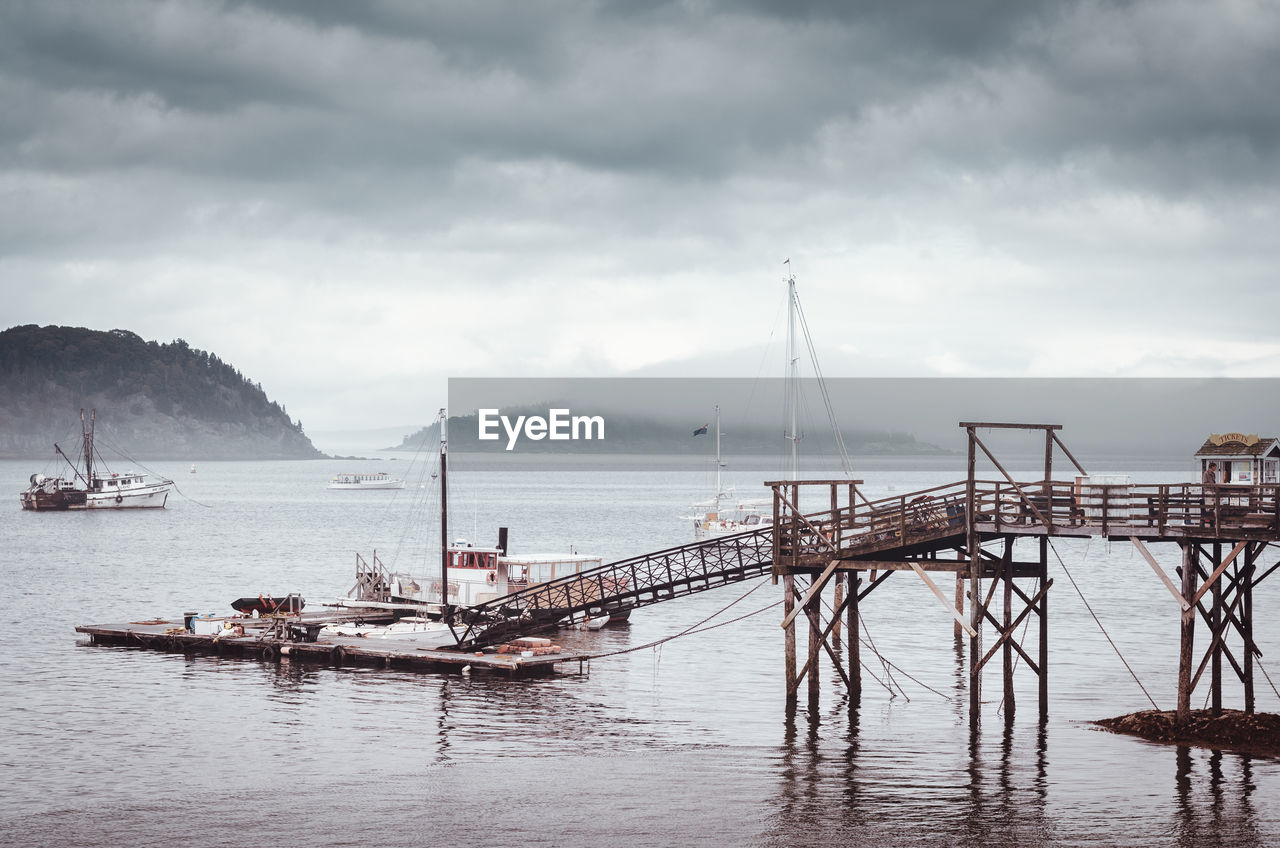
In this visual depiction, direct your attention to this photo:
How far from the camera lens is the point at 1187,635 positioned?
1248 inches

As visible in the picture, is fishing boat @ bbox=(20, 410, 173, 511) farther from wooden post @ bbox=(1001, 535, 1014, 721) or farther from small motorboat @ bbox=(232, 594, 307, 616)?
wooden post @ bbox=(1001, 535, 1014, 721)

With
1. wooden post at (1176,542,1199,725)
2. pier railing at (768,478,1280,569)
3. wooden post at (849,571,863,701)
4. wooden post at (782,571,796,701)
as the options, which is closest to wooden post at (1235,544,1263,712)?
pier railing at (768,478,1280,569)

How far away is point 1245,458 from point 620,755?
20.5 meters

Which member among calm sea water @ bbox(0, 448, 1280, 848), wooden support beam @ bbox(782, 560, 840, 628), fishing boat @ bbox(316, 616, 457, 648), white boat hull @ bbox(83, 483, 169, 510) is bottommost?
calm sea water @ bbox(0, 448, 1280, 848)

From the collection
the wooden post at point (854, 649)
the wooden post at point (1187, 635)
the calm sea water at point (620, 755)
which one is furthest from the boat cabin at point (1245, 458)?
the wooden post at point (854, 649)

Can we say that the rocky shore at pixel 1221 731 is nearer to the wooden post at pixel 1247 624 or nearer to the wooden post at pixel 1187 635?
the wooden post at pixel 1187 635

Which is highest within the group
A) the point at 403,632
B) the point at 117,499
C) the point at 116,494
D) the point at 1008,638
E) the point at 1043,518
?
the point at 1043,518

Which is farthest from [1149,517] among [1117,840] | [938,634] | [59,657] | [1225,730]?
[59,657]

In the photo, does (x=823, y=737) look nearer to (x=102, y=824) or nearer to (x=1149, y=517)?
(x=1149, y=517)

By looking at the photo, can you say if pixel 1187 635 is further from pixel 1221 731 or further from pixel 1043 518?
pixel 1043 518

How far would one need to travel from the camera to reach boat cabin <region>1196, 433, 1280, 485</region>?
3956 cm

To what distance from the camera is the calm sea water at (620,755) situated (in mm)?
27312

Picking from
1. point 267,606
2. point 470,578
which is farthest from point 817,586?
point 267,606

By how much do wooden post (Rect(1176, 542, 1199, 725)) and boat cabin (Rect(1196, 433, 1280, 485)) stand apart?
7639 mm
